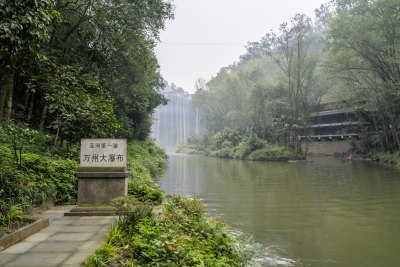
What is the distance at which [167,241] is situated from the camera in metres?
3.23

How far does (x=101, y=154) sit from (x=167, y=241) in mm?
2775

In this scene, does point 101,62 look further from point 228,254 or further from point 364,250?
point 364,250

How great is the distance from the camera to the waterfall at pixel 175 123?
87688 millimetres

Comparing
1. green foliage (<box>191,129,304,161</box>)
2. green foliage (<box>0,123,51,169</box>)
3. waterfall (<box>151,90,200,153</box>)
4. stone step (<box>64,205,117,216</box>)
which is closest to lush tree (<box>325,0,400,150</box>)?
green foliage (<box>191,129,304,161</box>)

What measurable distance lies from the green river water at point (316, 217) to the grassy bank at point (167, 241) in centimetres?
102

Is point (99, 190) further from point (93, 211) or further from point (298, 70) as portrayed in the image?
point (298, 70)

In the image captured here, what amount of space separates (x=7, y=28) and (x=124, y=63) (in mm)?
14034

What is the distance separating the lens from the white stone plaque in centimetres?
547

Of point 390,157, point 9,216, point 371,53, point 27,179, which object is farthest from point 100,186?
point 390,157

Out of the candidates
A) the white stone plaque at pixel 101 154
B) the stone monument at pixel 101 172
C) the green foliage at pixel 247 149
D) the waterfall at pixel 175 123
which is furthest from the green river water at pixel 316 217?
the waterfall at pixel 175 123

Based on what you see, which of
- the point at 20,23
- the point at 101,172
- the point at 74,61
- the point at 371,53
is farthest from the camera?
the point at 371,53

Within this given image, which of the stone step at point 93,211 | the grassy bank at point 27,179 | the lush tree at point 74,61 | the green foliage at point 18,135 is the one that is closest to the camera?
the grassy bank at point 27,179

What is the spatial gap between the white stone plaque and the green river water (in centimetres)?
304

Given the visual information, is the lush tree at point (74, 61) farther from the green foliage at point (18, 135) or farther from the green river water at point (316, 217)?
the green river water at point (316, 217)
